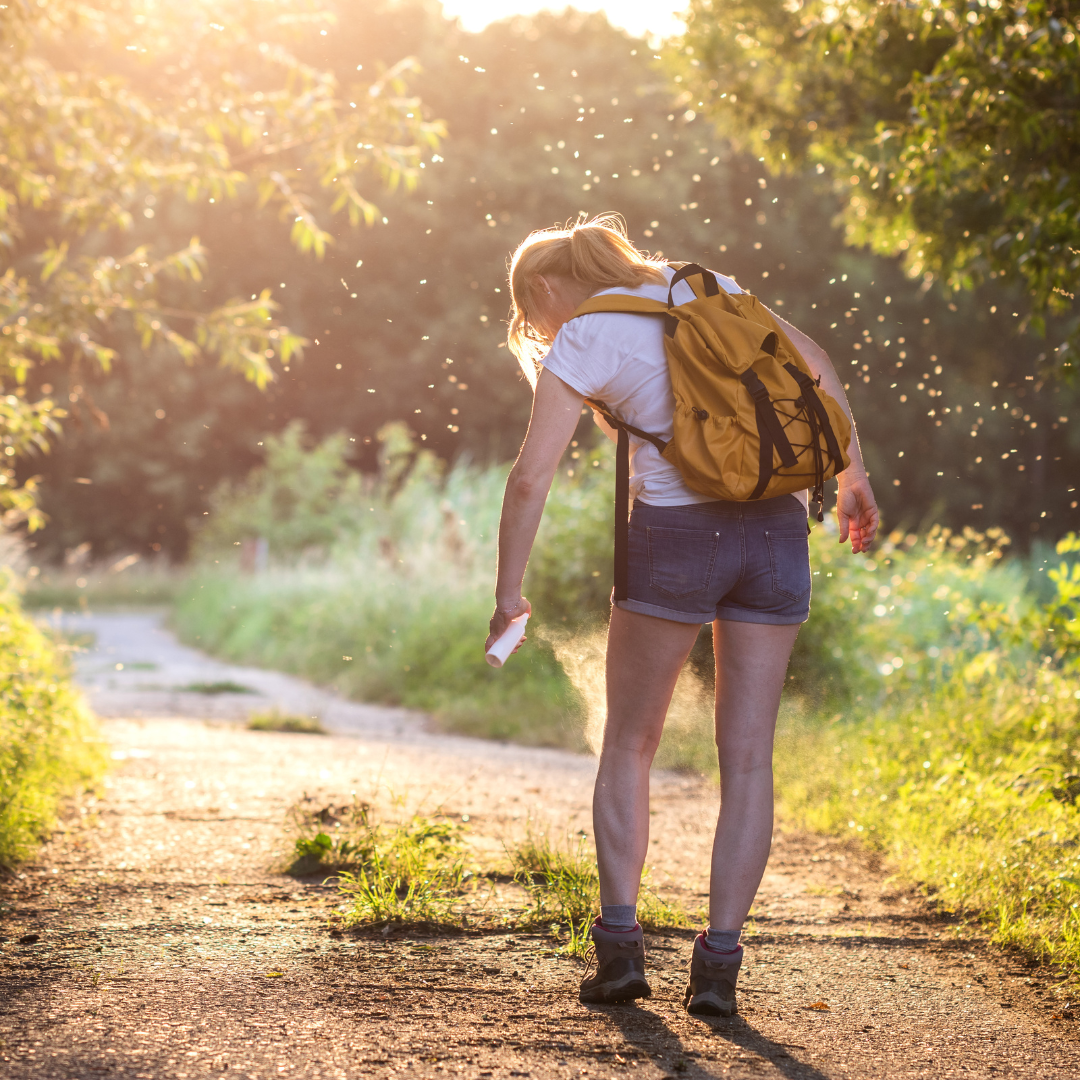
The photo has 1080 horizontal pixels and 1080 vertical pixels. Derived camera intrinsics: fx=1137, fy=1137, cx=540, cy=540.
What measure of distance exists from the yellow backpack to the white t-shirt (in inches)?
1.0

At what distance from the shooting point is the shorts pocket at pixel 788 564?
2.56 m

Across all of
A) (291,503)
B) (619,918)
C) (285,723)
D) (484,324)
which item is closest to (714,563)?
(619,918)

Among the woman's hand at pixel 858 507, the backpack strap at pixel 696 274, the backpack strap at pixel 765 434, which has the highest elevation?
the backpack strap at pixel 696 274

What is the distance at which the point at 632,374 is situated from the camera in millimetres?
2520

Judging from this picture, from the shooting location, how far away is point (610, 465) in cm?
909

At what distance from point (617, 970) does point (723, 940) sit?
0.81 ft

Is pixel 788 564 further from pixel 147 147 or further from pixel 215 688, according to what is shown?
pixel 215 688

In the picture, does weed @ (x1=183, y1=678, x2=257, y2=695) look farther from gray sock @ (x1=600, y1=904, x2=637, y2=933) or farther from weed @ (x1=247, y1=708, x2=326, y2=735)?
gray sock @ (x1=600, y1=904, x2=637, y2=933)

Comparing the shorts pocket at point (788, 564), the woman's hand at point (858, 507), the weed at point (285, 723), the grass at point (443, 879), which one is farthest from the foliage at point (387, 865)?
the weed at point (285, 723)

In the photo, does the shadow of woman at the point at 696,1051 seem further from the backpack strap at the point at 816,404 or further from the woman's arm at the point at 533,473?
the backpack strap at the point at 816,404

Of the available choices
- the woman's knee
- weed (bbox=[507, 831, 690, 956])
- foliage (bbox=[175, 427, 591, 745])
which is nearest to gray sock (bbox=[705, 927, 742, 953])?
the woman's knee

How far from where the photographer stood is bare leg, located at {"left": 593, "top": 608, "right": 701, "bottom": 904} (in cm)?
256

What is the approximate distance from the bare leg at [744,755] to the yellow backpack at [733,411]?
33 cm

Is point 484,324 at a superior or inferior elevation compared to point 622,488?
superior
